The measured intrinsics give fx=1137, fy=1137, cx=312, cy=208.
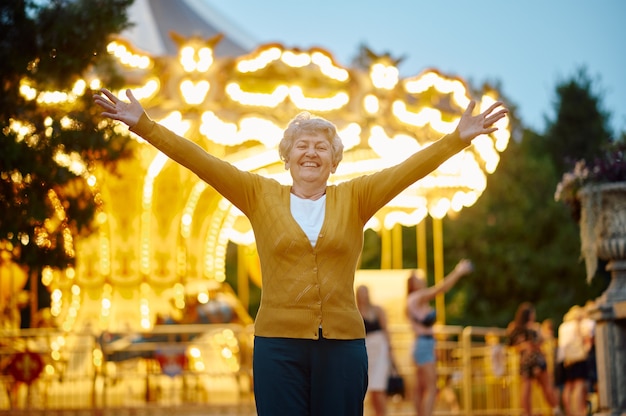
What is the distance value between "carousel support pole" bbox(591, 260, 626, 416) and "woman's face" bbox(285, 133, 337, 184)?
16.6 ft

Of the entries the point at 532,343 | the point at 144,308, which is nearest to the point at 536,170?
the point at 144,308

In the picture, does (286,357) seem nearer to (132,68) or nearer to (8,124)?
(8,124)

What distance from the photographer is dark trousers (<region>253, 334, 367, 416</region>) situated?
4.23 m

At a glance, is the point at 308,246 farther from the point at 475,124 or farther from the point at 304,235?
the point at 475,124

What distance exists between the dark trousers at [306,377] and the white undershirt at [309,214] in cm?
41

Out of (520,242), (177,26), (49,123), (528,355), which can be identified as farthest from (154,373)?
(520,242)

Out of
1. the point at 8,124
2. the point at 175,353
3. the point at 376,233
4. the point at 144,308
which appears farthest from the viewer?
the point at 376,233

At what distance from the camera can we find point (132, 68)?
15.9 m

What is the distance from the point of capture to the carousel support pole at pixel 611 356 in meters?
9.03

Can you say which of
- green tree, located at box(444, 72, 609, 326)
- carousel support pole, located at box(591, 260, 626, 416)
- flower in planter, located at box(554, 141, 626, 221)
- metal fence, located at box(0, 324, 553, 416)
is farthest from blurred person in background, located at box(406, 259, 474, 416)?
green tree, located at box(444, 72, 609, 326)

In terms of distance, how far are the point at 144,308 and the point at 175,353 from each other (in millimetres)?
2308

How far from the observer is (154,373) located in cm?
1517

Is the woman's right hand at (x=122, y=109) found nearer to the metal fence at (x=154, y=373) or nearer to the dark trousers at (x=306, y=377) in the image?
the dark trousers at (x=306, y=377)

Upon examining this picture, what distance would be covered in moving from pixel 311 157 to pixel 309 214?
0.23m
